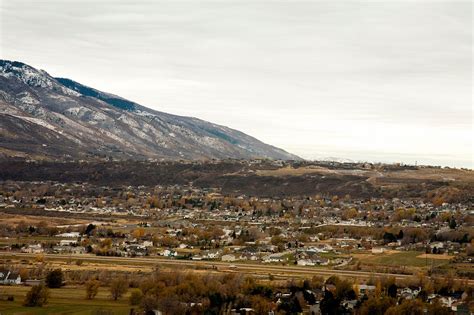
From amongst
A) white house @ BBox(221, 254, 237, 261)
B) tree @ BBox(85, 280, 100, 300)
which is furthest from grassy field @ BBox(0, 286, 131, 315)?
white house @ BBox(221, 254, 237, 261)

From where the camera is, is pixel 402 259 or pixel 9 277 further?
pixel 402 259

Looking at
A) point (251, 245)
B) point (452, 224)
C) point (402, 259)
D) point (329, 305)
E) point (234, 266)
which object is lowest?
point (234, 266)

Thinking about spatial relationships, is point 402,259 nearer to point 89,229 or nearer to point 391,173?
point 89,229

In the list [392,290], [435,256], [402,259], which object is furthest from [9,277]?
[435,256]

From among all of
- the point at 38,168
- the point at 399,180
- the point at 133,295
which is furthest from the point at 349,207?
the point at 133,295

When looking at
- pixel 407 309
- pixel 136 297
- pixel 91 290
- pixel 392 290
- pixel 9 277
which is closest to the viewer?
pixel 407 309

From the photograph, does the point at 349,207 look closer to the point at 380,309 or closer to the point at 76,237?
the point at 76,237

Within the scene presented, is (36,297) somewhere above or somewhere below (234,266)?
below
